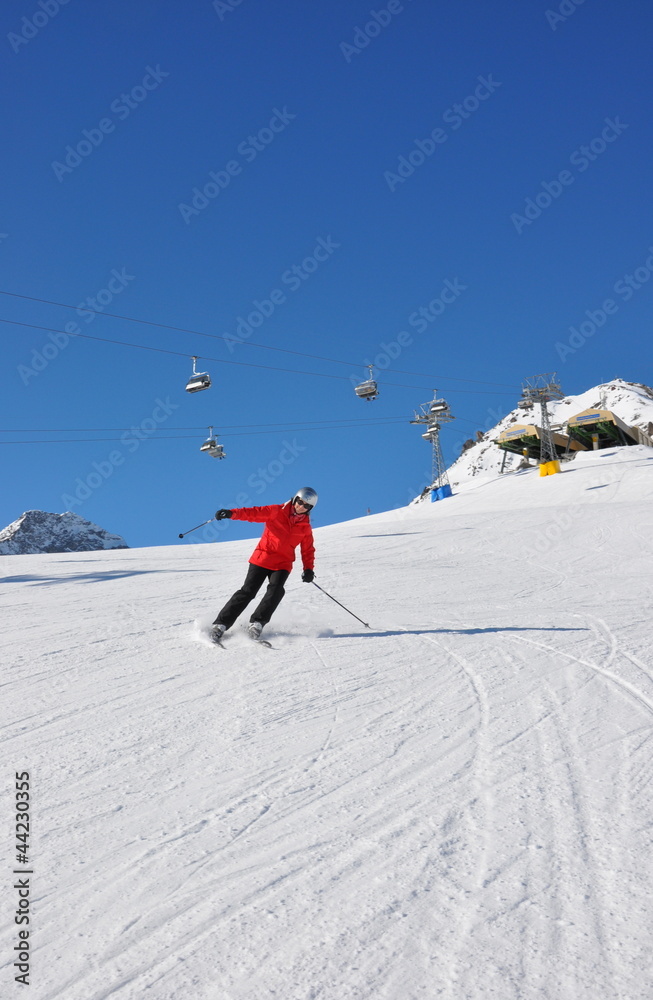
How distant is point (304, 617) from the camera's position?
26.5ft

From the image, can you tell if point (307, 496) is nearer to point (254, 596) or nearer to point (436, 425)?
point (254, 596)

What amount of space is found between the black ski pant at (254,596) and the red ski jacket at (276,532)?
9cm

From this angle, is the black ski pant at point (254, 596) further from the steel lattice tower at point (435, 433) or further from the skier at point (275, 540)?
the steel lattice tower at point (435, 433)

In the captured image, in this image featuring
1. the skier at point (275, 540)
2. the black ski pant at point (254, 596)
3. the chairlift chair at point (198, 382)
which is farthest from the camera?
the chairlift chair at point (198, 382)

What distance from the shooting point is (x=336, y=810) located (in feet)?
9.59

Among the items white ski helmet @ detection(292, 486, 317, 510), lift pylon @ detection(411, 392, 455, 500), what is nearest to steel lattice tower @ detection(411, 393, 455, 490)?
lift pylon @ detection(411, 392, 455, 500)

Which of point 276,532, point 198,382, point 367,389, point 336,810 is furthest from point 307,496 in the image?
point 367,389

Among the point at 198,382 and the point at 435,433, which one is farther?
the point at 435,433

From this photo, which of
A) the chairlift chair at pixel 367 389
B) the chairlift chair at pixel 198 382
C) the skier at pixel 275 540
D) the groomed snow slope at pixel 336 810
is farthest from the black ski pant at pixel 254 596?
the chairlift chair at pixel 367 389

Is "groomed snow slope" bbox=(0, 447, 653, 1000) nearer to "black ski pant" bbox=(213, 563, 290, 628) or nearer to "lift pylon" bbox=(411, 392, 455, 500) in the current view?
"black ski pant" bbox=(213, 563, 290, 628)

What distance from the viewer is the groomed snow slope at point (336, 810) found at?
1.99 meters

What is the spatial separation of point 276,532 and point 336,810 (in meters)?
4.18

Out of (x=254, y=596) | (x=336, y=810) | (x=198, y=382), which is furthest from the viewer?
(x=198, y=382)

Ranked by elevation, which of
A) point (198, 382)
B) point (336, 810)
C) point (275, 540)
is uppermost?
point (198, 382)
